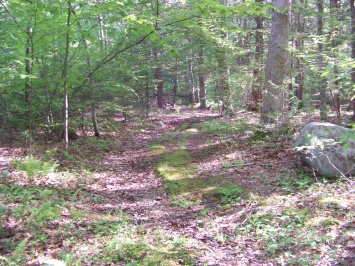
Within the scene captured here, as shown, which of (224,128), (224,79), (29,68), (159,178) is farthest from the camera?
(224,79)

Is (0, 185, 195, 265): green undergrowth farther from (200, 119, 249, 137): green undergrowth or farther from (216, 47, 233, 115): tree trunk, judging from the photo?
(216, 47, 233, 115): tree trunk

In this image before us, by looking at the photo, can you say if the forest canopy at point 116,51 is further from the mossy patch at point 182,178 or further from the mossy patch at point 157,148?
the mossy patch at point 182,178

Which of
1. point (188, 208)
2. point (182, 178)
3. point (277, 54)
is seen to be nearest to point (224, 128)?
point (277, 54)

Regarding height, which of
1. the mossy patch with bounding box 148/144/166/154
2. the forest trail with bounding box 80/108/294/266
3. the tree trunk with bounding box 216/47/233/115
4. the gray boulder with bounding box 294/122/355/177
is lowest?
the forest trail with bounding box 80/108/294/266

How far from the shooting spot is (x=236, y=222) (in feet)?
15.1

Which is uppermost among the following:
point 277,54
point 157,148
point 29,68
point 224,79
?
point 277,54

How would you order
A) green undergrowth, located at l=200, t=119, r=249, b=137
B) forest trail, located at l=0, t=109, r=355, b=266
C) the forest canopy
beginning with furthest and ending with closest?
green undergrowth, located at l=200, t=119, r=249, b=137
the forest canopy
forest trail, located at l=0, t=109, r=355, b=266


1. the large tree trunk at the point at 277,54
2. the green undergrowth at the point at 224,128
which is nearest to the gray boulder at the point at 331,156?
the large tree trunk at the point at 277,54

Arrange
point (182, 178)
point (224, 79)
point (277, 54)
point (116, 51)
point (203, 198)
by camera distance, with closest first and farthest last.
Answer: point (203, 198)
point (182, 178)
point (277, 54)
point (116, 51)
point (224, 79)

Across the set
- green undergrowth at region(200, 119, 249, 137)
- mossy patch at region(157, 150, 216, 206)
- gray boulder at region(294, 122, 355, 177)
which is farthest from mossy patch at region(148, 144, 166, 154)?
gray boulder at region(294, 122, 355, 177)

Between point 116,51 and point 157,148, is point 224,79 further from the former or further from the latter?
point 116,51

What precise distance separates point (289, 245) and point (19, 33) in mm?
6727

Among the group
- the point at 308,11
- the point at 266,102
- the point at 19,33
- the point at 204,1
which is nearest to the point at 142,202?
the point at 204,1

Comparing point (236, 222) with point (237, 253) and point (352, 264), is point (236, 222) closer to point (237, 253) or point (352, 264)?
point (237, 253)
